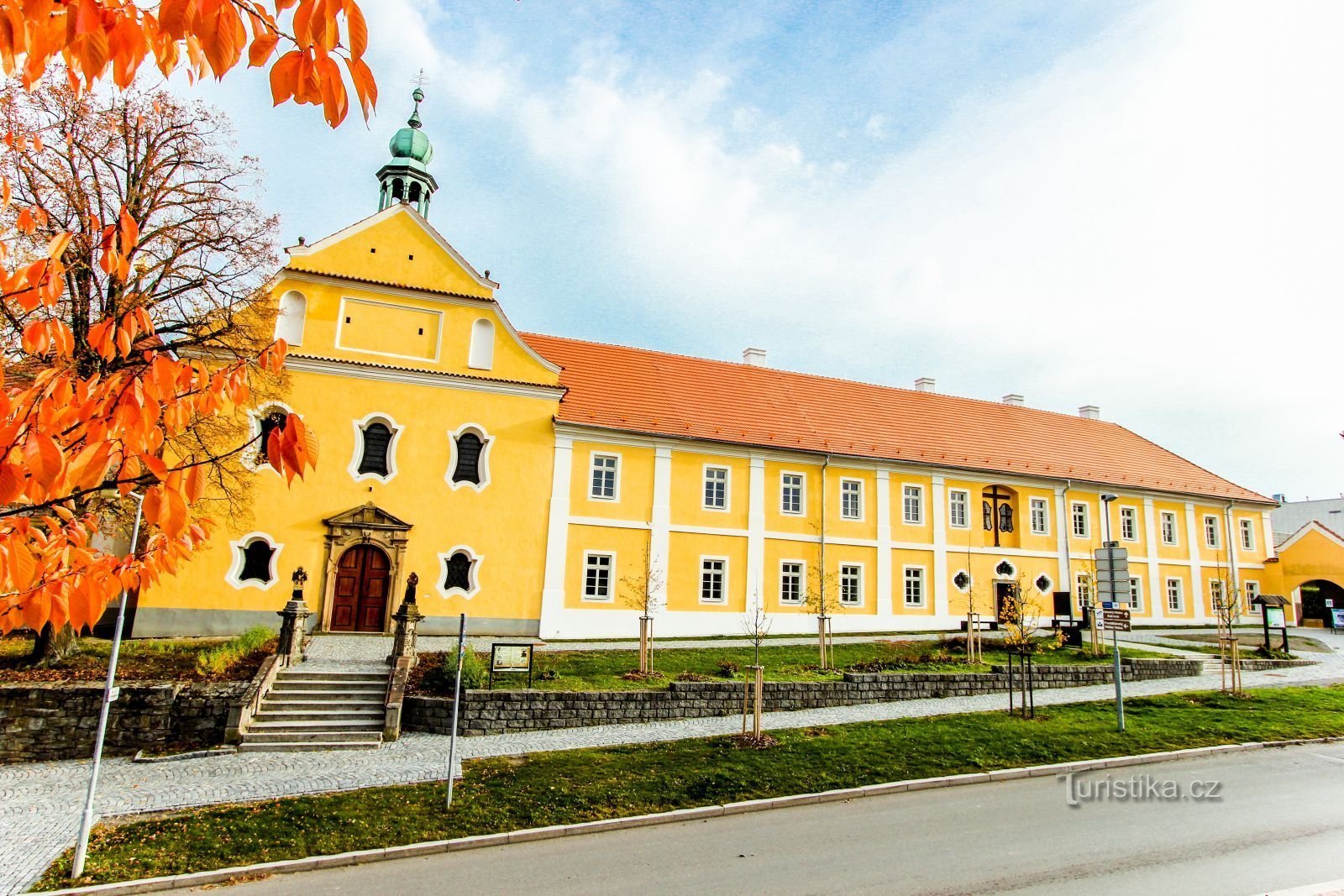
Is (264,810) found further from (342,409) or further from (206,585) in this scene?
(342,409)

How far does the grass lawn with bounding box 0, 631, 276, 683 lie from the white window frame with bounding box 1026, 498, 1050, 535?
27.2 m

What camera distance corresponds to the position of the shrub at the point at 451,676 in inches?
583

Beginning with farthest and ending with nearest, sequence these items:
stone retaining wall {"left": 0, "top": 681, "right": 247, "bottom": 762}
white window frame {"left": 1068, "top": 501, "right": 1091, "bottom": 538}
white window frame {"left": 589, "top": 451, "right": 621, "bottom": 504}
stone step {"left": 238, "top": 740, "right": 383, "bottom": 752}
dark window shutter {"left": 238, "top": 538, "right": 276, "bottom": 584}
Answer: white window frame {"left": 1068, "top": 501, "right": 1091, "bottom": 538} < white window frame {"left": 589, "top": 451, "right": 621, "bottom": 504} < dark window shutter {"left": 238, "top": 538, "right": 276, "bottom": 584} < stone step {"left": 238, "top": 740, "right": 383, "bottom": 752} < stone retaining wall {"left": 0, "top": 681, "right": 247, "bottom": 762}

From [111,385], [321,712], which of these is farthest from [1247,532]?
[111,385]

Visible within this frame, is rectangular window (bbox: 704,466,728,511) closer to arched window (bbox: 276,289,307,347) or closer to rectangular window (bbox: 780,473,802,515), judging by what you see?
rectangular window (bbox: 780,473,802,515)

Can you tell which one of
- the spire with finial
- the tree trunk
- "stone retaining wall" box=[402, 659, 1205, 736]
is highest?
the spire with finial

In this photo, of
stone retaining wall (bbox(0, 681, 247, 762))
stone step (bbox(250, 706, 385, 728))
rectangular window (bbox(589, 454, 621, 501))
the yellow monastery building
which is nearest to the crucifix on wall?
the yellow monastery building

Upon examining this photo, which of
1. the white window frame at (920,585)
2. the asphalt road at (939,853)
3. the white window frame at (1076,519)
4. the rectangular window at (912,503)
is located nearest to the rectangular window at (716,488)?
the rectangular window at (912,503)

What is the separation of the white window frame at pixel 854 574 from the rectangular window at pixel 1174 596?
15.6 m

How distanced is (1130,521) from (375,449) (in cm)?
3058

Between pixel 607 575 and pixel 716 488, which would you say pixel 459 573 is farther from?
pixel 716 488

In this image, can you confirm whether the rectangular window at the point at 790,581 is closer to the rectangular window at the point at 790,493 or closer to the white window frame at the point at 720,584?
the rectangular window at the point at 790,493

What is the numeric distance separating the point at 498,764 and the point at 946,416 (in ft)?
88.9

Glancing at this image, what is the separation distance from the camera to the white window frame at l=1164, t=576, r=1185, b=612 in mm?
32688
